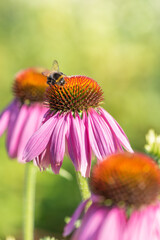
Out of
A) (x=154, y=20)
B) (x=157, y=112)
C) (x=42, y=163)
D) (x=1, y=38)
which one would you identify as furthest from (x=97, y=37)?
(x=42, y=163)

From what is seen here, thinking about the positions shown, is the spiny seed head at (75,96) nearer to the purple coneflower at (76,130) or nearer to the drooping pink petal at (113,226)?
the purple coneflower at (76,130)

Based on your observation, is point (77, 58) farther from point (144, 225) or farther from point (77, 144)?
point (144, 225)

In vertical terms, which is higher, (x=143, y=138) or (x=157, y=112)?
(x=157, y=112)

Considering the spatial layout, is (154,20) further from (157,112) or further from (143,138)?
(143,138)

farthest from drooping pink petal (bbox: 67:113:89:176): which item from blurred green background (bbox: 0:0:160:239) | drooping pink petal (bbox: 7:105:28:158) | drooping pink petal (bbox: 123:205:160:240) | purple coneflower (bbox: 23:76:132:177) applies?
blurred green background (bbox: 0:0:160:239)

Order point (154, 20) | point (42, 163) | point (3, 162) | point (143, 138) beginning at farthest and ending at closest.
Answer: point (154, 20) < point (143, 138) < point (3, 162) < point (42, 163)

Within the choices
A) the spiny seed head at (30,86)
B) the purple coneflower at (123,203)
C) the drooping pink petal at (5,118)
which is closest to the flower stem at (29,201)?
the drooping pink petal at (5,118)
